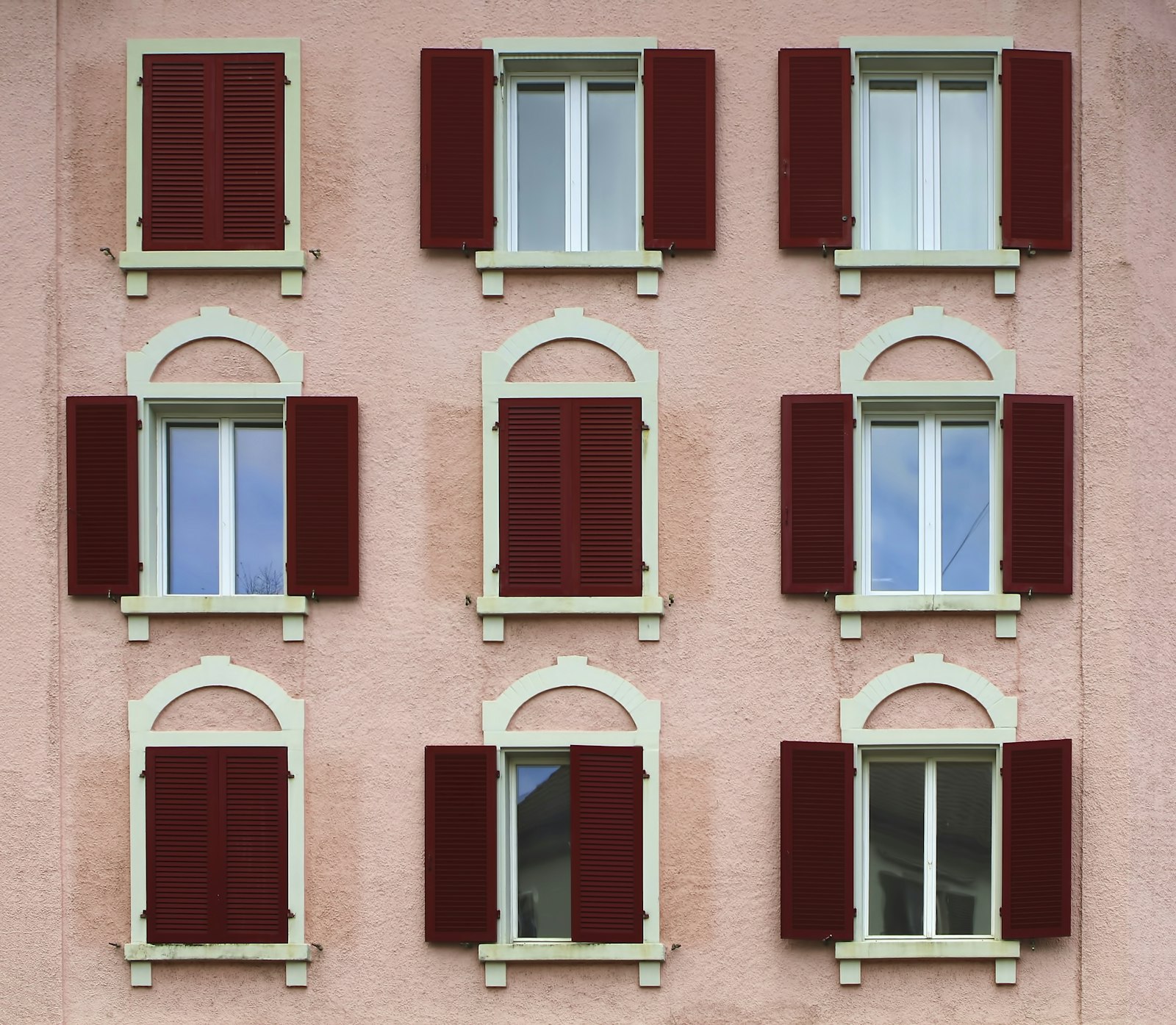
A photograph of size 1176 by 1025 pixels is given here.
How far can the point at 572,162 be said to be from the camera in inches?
440

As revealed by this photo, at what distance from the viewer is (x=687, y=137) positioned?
10812 millimetres

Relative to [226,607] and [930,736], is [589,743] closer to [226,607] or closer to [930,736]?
[930,736]

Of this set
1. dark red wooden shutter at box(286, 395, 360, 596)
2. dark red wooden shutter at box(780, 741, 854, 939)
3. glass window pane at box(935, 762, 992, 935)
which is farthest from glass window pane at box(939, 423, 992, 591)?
dark red wooden shutter at box(286, 395, 360, 596)

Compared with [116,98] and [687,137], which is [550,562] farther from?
[116,98]

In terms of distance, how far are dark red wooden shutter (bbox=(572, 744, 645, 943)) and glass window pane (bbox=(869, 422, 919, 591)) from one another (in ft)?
8.70

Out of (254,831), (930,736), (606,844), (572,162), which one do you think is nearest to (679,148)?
(572,162)

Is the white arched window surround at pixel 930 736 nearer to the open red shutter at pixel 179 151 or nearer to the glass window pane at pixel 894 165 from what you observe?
the glass window pane at pixel 894 165

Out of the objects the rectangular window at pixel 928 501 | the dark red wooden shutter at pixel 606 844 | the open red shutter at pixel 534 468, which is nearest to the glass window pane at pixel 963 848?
the rectangular window at pixel 928 501

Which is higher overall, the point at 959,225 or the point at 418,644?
the point at 959,225

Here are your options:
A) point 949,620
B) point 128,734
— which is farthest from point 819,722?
point 128,734

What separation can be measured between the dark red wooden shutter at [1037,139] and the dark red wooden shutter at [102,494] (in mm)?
7677

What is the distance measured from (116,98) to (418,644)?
5.37 m

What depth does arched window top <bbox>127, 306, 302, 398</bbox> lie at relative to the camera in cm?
1077

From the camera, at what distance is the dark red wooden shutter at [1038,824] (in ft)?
34.3
